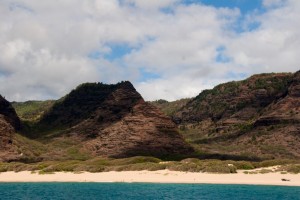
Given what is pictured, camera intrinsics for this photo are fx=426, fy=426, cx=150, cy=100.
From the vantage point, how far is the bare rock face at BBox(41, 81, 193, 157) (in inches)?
4355

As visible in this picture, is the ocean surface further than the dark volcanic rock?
No

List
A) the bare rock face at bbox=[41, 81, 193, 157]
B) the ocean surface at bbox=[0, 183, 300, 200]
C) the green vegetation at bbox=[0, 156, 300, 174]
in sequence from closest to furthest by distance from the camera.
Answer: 1. the ocean surface at bbox=[0, 183, 300, 200]
2. the green vegetation at bbox=[0, 156, 300, 174]
3. the bare rock face at bbox=[41, 81, 193, 157]

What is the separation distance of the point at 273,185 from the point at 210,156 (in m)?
56.4

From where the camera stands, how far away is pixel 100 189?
49.7 metres

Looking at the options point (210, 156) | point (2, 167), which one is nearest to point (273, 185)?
point (2, 167)

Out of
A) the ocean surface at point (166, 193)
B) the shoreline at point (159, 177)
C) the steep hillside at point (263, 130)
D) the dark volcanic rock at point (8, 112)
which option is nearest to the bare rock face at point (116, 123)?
the steep hillside at point (263, 130)

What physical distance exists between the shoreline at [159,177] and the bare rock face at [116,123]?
3702cm

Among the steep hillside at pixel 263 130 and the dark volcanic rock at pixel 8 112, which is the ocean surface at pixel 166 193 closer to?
the steep hillside at pixel 263 130

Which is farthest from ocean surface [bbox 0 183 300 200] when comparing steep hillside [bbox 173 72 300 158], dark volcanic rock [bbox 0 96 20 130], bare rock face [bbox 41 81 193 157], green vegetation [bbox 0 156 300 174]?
dark volcanic rock [bbox 0 96 20 130]

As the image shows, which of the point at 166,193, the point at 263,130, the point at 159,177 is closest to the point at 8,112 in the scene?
the point at 159,177

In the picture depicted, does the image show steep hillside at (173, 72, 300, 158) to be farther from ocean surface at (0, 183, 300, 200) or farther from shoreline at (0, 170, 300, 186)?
ocean surface at (0, 183, 300, 200)

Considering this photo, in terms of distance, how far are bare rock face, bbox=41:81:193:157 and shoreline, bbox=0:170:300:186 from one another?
37.0 metres

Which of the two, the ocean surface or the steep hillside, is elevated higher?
the steep hillside

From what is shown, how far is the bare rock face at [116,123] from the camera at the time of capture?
11062cm
